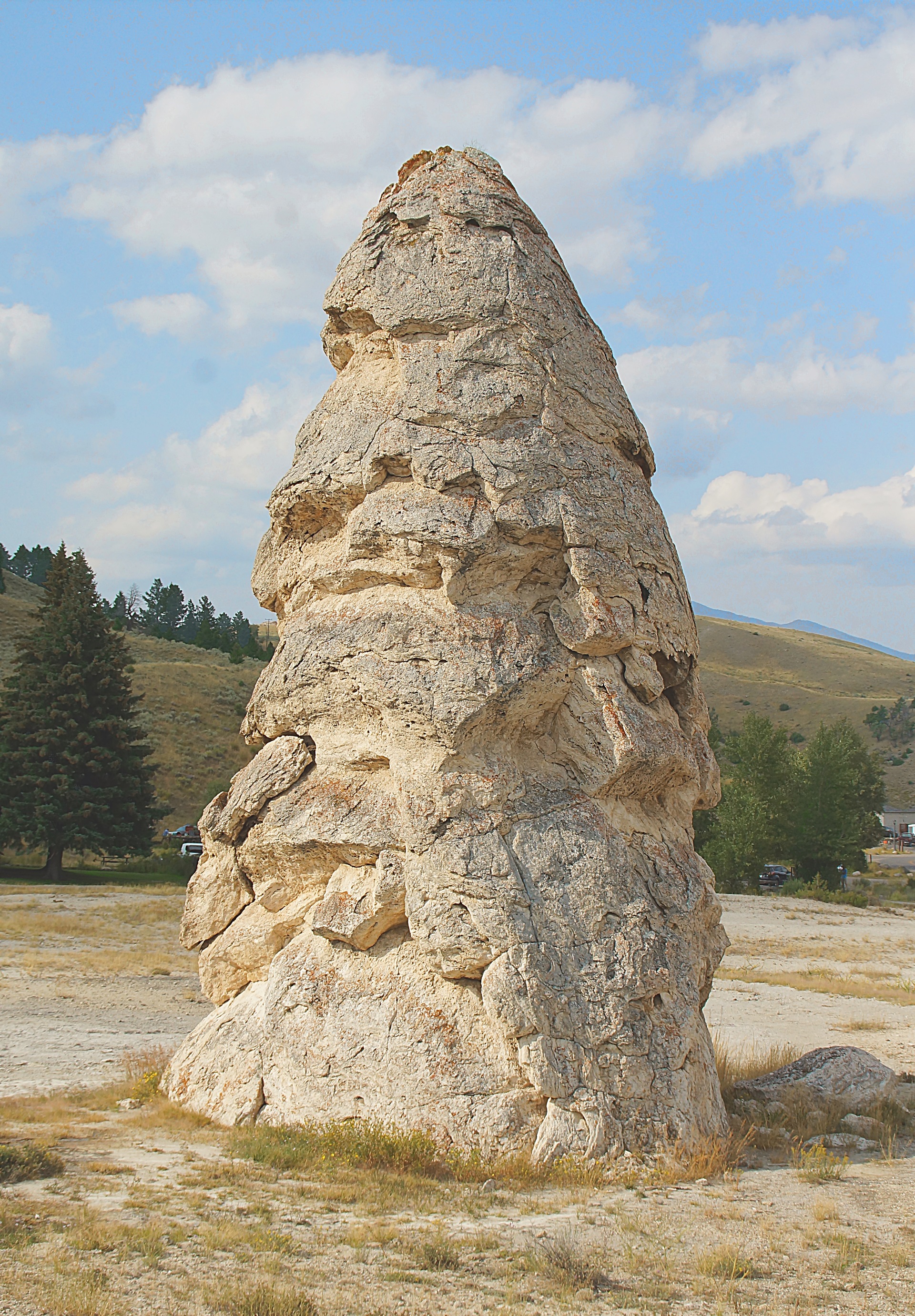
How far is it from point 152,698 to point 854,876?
3872 centimetres

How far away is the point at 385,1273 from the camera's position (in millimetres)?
4918

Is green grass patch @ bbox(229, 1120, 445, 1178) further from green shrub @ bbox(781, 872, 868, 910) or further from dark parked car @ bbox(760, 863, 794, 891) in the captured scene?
dark parked car @ bbox(760, 863, 794, 891)

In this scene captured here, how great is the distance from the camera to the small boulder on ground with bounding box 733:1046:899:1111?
30.1 feet

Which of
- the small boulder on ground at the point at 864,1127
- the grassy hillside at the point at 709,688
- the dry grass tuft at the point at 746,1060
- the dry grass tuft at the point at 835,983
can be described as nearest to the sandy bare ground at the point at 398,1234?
the small boulder on ground at the point at 864,1127

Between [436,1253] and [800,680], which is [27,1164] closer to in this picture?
[436,1253]

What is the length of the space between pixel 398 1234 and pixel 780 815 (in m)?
36.9

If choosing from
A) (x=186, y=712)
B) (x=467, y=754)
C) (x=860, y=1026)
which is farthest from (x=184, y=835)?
(x=467, y=754)

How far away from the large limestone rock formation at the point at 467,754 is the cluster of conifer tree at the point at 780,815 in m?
30.6

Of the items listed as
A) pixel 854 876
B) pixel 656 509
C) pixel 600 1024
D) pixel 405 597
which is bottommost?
pixel 854 876

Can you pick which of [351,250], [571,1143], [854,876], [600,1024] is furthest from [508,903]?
[854,876]

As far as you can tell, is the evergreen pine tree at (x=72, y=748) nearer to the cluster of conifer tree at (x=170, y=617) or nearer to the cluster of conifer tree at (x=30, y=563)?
the cluster of conifer tree at (x=170, y=617)

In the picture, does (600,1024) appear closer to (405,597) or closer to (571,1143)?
(571,1143)

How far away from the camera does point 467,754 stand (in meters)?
7.79

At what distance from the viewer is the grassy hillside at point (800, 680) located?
99875 millimetres
